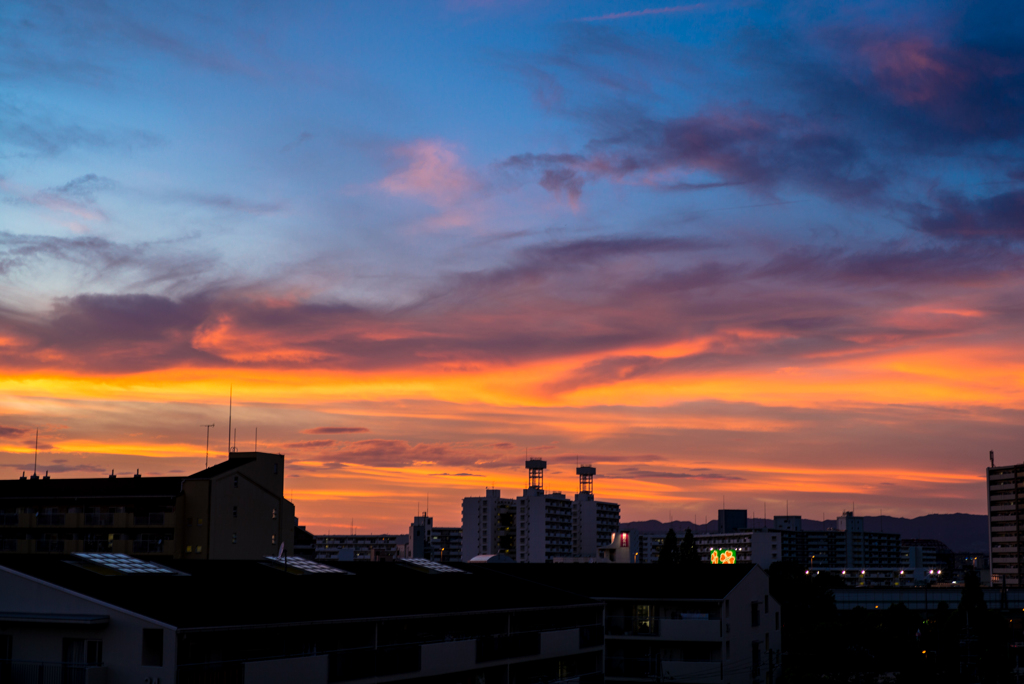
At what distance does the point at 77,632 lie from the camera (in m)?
33.8

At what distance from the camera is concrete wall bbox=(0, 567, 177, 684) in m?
32.8

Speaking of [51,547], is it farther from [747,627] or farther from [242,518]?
[747,627]

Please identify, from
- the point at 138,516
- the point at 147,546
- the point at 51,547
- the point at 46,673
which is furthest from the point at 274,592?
the point at 51,547

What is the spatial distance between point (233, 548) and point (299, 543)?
3173 inches

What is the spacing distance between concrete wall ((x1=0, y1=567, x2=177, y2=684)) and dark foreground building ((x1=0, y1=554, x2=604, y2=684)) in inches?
1.4

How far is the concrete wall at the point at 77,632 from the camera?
108 feet

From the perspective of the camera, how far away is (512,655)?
53.5 m

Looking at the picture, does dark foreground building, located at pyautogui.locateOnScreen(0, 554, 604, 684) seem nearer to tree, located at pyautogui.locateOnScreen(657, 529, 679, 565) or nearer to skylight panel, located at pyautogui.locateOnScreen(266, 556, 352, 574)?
skylight panel, located at pyautogui.locateOnScreen(266, 556, 352, 574)

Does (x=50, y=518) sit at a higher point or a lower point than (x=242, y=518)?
higher

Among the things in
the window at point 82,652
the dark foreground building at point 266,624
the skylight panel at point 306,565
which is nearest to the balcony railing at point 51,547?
the dark foreground building at point 266,624

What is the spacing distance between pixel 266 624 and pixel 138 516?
7141 centimetres

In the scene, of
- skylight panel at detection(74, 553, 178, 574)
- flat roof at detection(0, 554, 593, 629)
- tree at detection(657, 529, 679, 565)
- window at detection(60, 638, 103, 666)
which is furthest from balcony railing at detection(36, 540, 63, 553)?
tree at detection(657, 529, 679, 565)

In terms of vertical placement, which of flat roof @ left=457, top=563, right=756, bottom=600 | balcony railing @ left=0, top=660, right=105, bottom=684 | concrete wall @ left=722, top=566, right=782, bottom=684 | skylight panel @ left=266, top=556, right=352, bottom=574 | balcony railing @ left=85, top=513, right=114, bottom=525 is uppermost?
balcony railing @ left=85, top=513, right=114, bottom=525

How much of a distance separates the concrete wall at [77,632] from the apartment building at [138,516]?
67270 millimetres
